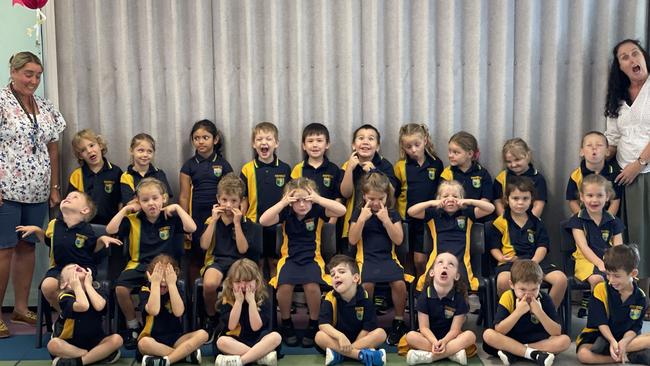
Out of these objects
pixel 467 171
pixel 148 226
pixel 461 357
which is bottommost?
pixel 461 357

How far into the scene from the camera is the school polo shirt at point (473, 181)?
507 cm

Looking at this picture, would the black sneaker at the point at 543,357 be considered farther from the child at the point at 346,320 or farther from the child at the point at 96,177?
the child at the point at 96,177

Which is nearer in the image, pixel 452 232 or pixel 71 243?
pixel 71 243

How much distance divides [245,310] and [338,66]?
208 cm

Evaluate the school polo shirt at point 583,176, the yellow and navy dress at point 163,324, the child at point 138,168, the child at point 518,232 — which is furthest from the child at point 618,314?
the child at point 138,168

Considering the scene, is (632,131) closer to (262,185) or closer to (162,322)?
(262,185)

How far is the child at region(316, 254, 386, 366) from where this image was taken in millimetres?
4195

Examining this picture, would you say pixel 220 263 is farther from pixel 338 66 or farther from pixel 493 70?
pixel 493 70

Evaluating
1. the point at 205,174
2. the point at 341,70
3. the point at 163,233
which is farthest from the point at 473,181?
the point at 163,233

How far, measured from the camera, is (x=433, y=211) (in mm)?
4820

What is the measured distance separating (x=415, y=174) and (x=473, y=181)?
16.6 inches

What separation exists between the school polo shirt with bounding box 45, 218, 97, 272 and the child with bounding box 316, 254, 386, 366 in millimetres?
1618

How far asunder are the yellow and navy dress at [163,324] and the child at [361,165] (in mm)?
1364

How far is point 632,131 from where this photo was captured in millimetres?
5008
